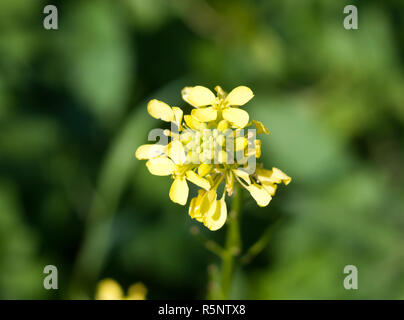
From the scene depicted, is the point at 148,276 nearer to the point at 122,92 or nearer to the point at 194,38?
the point at 122,92

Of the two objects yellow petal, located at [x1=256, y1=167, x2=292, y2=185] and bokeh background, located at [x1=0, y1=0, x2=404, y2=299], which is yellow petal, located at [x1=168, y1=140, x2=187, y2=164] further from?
bokeh background, located at [x1=0, y1=0, x2=404, y2=299]

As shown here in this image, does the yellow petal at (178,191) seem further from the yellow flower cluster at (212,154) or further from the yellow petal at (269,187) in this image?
the yellow petal at (269,187)

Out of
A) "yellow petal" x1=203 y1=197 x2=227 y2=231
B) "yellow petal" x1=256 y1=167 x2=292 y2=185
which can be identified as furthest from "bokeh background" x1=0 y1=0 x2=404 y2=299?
"yellow petal" x1=203 y1=197 x2=227 y2=231

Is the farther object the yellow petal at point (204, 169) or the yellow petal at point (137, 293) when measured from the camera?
the yellow petal at point (137, 293)

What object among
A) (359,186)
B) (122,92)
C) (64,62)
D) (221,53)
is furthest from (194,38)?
(359,186)

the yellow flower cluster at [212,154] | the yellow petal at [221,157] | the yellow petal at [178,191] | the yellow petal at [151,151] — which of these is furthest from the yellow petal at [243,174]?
the yellow petal at [151,151]

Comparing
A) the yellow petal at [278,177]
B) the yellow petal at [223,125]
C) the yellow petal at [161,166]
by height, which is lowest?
the yellow petal at [278,177]

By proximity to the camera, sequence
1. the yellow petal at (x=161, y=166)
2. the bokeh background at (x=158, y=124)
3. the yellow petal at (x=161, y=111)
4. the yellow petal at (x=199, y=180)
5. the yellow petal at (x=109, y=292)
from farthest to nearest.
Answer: the bokeh background at (x=158, y=124)
the yellow petal at (x=109, y=292)
the yellow petal at (x=161, y=111)
the yellow petal at (x=161, y=166)
the yellow petal at (x=199, y=180)
